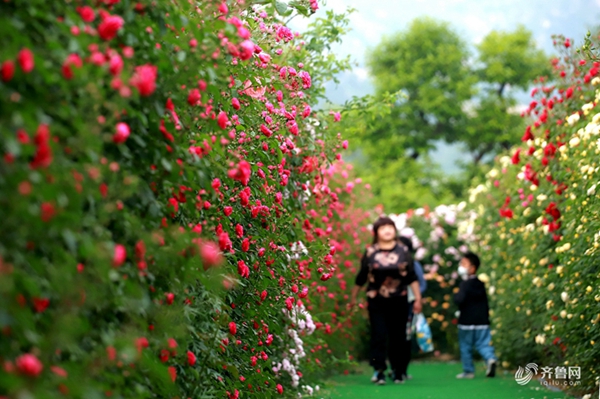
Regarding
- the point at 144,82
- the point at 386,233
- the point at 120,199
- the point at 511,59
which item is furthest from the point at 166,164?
the point at 511,59

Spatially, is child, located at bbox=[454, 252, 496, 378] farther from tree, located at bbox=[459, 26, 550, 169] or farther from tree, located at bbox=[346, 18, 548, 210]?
tree, located at bbox=[459, 26, 550, 169]

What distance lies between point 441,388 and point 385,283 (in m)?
1.19

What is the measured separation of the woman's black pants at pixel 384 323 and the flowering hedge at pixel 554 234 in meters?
1.25

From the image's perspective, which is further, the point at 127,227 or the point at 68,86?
the point at 127,227

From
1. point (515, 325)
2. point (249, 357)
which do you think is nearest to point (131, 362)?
point (249, 357)

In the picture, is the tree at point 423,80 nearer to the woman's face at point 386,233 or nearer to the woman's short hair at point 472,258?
the woman's short hair at point 472,258

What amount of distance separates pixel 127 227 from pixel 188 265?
35 centimetres

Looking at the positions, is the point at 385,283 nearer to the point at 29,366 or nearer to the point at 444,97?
the point at 29,366

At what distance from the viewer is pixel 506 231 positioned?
32.3 feet

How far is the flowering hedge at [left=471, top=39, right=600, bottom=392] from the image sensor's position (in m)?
6.16

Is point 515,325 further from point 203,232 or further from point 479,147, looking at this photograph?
point 479,147

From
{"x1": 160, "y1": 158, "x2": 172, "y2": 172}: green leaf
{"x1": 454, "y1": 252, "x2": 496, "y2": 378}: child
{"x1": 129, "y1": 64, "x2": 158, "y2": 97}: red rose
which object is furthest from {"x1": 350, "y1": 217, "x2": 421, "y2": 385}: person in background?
{"x1": 129, "y1": 64, "x2": 158, "y2": 97}: red rose

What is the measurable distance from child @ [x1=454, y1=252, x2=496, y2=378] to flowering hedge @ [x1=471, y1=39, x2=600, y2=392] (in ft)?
0.87

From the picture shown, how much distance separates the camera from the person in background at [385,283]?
8602 millimetres
